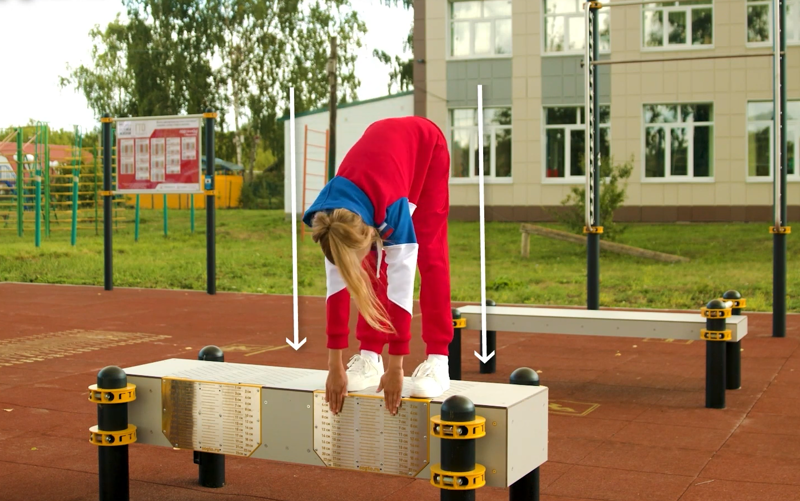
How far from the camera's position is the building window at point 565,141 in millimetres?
28312

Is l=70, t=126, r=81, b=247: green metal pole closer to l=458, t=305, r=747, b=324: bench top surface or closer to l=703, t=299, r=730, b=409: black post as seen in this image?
l=458, t=305, r=747, b=324: bench top surface

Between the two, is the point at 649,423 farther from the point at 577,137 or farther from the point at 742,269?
the point at 577,137

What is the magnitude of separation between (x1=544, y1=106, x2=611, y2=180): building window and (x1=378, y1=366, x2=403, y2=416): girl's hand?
2521 centimetres

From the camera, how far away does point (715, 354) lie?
6402 millimetres

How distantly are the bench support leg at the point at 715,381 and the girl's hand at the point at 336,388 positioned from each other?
11.3ft

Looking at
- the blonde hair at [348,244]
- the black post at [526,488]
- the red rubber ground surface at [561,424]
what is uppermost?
the blonde hair at [348,244]

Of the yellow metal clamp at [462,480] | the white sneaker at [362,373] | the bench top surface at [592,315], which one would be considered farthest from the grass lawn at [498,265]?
the yellow metal clamp at [462,480]

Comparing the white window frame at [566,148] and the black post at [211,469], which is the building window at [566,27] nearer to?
the white window frame at [566,148]

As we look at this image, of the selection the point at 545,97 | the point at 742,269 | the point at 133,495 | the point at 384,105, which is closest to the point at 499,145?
the point at 545,97

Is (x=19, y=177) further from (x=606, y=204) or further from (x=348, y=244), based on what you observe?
(x=348, y=244)

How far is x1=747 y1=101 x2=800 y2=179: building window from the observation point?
87.7 ft

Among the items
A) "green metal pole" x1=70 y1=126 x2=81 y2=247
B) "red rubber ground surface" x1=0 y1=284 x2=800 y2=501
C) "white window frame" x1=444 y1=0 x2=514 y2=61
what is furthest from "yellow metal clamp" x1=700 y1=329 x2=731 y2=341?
"white window frame" x1=444 y1=0 x2=514 y2=61

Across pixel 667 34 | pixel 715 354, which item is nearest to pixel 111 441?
pixel 715 354

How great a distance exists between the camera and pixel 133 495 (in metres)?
4.46
